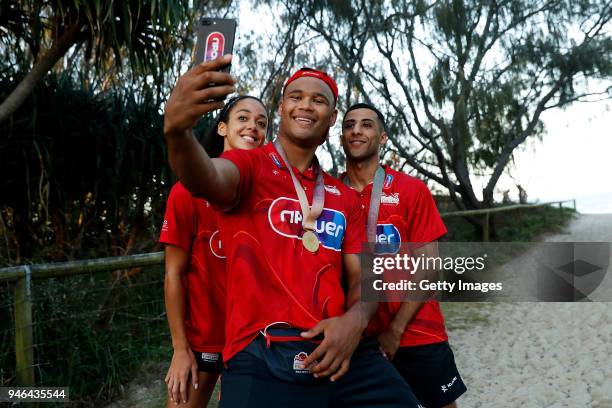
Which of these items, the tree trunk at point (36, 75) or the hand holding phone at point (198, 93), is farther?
the tree trunk at point (36, 75)

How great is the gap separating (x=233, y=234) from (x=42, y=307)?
9.56 feet

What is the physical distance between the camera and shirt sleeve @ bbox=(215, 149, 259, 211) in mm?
1466

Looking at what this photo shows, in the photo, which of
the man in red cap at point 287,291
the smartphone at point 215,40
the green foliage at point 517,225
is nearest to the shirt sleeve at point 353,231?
the man in red cap at point 287,291

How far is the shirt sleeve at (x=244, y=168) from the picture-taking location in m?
1.47

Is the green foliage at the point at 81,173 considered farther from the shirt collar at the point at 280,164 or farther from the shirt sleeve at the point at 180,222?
the shirt collar at the point at 280,164

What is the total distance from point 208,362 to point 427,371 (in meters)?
0.88

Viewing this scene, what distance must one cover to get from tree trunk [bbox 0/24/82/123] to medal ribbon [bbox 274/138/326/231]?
13.2ft

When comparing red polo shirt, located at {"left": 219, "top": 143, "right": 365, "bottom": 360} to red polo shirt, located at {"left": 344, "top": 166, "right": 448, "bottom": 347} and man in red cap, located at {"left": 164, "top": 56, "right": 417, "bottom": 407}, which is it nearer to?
man in red cap, located at {"left": 164, "top": 56, "right": 417, "bottom": 407}

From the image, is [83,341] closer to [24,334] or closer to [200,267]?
[24,334]

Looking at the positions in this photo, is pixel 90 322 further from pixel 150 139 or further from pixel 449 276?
pixel 449 276

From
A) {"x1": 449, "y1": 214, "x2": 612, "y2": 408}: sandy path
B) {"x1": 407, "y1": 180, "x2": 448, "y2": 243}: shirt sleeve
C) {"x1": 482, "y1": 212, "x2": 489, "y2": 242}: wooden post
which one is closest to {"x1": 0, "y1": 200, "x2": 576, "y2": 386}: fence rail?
{"x1": 407, "y1": 180, "x2": 448, "y2": 243}: shirt sleeve

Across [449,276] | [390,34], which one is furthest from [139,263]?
[390,34]

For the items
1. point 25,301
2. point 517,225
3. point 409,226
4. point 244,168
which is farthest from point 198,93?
point 517,225

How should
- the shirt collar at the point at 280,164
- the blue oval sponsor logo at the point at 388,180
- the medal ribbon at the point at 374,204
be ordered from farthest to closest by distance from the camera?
the blue oval sponsor logo at the point at 388,180
the medal ribbon at the point at 374,204
the shirt collar at the point at 280,164
